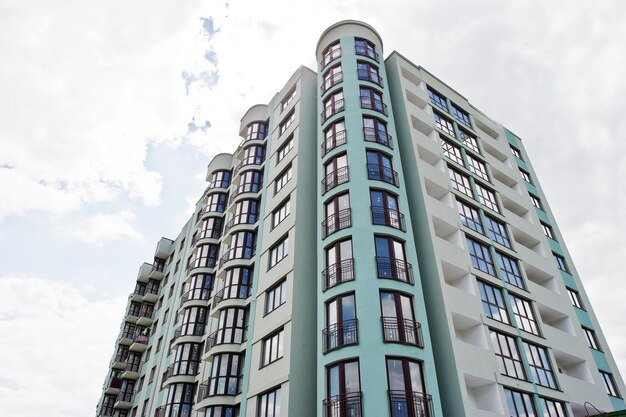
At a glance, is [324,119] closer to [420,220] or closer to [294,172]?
[294,172]

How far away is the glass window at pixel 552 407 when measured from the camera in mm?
23953

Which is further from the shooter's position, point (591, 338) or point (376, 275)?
point (591, 338)

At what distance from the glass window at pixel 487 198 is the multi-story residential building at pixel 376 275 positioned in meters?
0.12

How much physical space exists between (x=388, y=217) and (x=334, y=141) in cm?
720

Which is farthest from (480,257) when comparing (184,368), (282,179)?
(184,368)

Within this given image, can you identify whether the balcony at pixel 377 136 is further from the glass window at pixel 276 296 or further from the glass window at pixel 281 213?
the glass window at pixel 276 296

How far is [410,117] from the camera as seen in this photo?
3284 centimetres

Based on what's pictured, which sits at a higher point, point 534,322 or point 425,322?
point 534,322

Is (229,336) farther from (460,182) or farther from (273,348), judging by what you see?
(460,182)

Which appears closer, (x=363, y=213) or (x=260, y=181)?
(x=363, y=213)

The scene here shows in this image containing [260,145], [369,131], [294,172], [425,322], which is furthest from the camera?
[260,145]

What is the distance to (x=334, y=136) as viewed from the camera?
29328mm

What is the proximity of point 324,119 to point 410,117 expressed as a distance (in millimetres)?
6702

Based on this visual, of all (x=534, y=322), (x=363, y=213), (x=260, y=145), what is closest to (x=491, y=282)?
(x=534, y=322)
